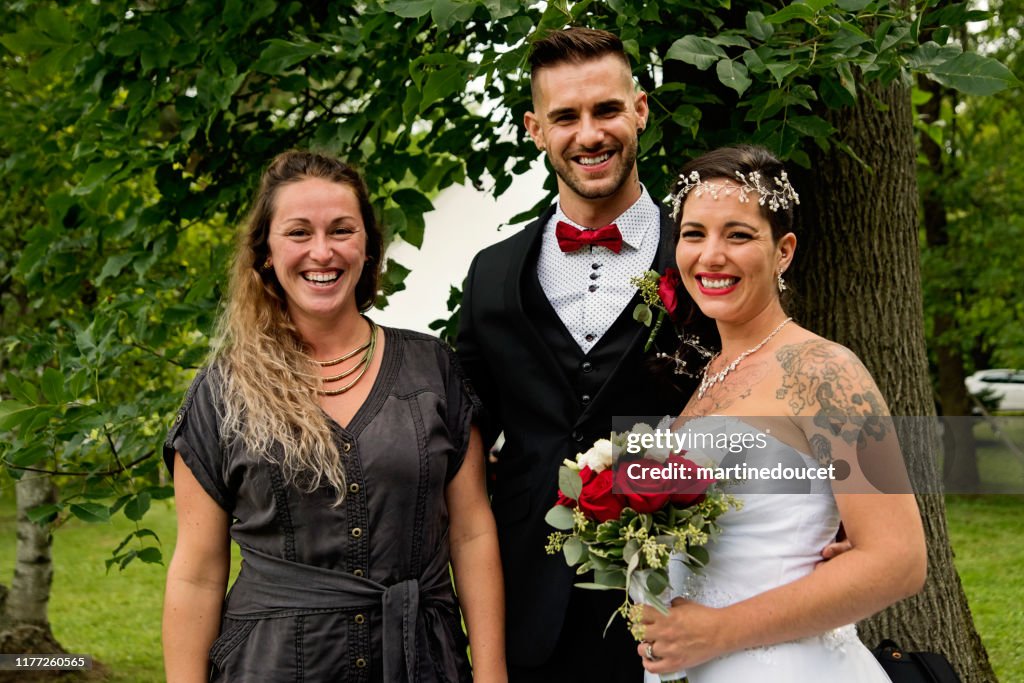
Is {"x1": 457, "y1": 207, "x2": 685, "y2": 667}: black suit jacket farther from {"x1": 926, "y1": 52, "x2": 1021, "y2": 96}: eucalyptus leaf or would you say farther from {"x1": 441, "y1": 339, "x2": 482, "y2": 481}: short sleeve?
{"x1": 926, "y1": 52, "x2": 1021, "y2": 96}: eucalyptus leaf

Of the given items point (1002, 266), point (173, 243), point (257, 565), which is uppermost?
point (1002, 266)

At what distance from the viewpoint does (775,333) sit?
235 cm

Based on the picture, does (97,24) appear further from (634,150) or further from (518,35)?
(634,150)

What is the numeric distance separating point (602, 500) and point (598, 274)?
0.95m

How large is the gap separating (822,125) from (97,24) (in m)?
2.80

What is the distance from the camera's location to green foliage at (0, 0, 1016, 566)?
301 centimetres

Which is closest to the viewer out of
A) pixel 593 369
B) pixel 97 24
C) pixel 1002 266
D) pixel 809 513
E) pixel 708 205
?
pixel 809 513

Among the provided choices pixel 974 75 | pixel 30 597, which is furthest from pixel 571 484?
pixel 30 597

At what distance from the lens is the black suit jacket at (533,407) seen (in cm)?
271

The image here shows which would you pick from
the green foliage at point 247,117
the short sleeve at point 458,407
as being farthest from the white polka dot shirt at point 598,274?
the green foliage at point 247,117

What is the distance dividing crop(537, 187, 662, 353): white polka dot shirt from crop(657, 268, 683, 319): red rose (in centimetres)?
21

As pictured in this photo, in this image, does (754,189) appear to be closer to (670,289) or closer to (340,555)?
(670,289)

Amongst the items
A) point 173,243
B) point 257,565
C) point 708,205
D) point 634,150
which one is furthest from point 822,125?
point 173,243

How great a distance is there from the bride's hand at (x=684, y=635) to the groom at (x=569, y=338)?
1.75 ft
